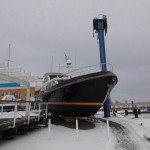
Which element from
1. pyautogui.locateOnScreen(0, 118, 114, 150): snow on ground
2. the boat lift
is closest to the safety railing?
pyautogui.locateOnScreen(0, 118, 114, 150): snow on ground

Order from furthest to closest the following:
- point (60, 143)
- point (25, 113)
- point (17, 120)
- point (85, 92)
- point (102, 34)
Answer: point (102, 34) → point (25, 113) → point (85, 92) → point (17, 120) → point (60, 143)

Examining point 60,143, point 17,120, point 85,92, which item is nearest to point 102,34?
point 85,92

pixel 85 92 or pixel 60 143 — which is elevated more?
pixel 85 92

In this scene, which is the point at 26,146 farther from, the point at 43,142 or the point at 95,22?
the point at 95,22

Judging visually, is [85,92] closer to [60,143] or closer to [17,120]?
[60,143]

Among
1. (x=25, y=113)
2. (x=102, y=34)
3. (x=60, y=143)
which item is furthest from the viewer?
(x=102, y=34)

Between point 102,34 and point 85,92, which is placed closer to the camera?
point 85,92

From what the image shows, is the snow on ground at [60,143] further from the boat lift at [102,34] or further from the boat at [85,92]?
the boat lift at [102,34]

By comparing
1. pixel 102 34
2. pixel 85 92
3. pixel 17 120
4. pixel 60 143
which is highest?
pixel 102 34

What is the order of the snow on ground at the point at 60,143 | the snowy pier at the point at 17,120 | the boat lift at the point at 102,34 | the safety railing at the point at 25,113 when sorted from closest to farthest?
the snow on ground at the point at 60,143
the snowy pier at the point at 17,120
the safety railing at the point at 25,113
the boat lift at the point at 102,34

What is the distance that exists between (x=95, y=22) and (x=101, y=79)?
11.1m

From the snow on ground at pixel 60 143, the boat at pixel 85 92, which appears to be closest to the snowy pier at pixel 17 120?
the snow on ground at pixel 60 143

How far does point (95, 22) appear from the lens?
727 inches

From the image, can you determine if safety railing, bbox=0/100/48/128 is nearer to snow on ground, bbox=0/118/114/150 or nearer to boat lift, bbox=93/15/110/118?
snow on ground, bbox=0/118/114/150
